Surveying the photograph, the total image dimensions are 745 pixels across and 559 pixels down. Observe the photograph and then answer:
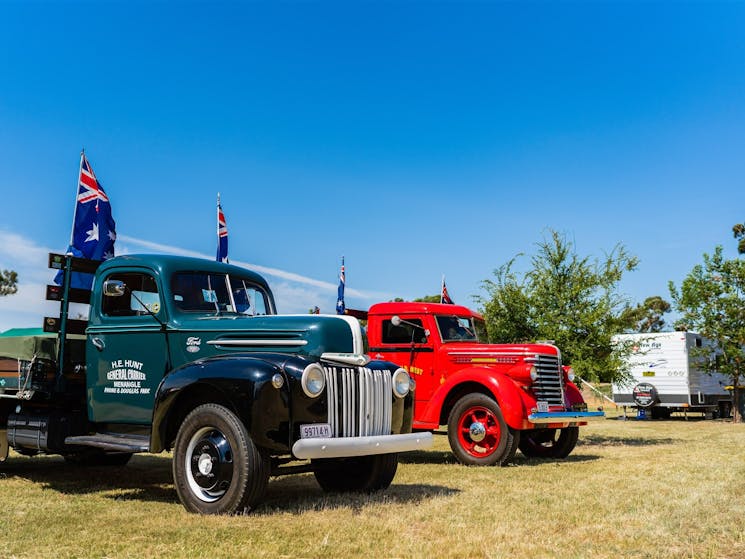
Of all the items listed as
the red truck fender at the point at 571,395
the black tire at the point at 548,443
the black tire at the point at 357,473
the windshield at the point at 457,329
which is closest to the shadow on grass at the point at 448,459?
the black tire at the point at 548,443

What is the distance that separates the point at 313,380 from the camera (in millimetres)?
6055

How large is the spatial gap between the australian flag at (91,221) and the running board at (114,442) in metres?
5.28

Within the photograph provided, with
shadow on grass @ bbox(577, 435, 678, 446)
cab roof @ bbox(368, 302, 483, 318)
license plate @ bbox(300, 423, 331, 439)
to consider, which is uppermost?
cab roof @ bbox(368, 302, 483, 318)

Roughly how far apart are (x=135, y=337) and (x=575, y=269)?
10.3 metres

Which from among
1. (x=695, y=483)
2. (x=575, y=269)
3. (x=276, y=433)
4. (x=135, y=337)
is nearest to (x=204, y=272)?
(x=135, y=337)

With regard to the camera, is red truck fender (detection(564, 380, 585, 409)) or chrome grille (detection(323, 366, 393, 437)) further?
red truck fender (detection(564, 380, 585, 409))

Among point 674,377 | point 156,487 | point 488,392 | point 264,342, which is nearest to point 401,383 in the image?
point 264,342

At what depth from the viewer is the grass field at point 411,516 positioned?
16.6 feet

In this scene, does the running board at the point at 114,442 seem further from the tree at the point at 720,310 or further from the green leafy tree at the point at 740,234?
the green leafy tree at the point at 740,234

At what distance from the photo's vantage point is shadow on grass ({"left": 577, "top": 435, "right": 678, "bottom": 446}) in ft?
49.0

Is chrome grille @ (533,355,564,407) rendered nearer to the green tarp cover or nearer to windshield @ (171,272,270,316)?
windshield @ (171,272,270,316)

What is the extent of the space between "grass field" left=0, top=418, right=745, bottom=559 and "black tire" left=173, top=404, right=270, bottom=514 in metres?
0.18

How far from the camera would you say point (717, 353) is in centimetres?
2428

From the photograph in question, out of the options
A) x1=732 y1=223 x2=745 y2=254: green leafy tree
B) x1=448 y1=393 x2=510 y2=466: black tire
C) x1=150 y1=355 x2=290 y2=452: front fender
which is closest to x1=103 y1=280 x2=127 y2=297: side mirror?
x1=150 y1=355 x2=290 y2=452: front fender
